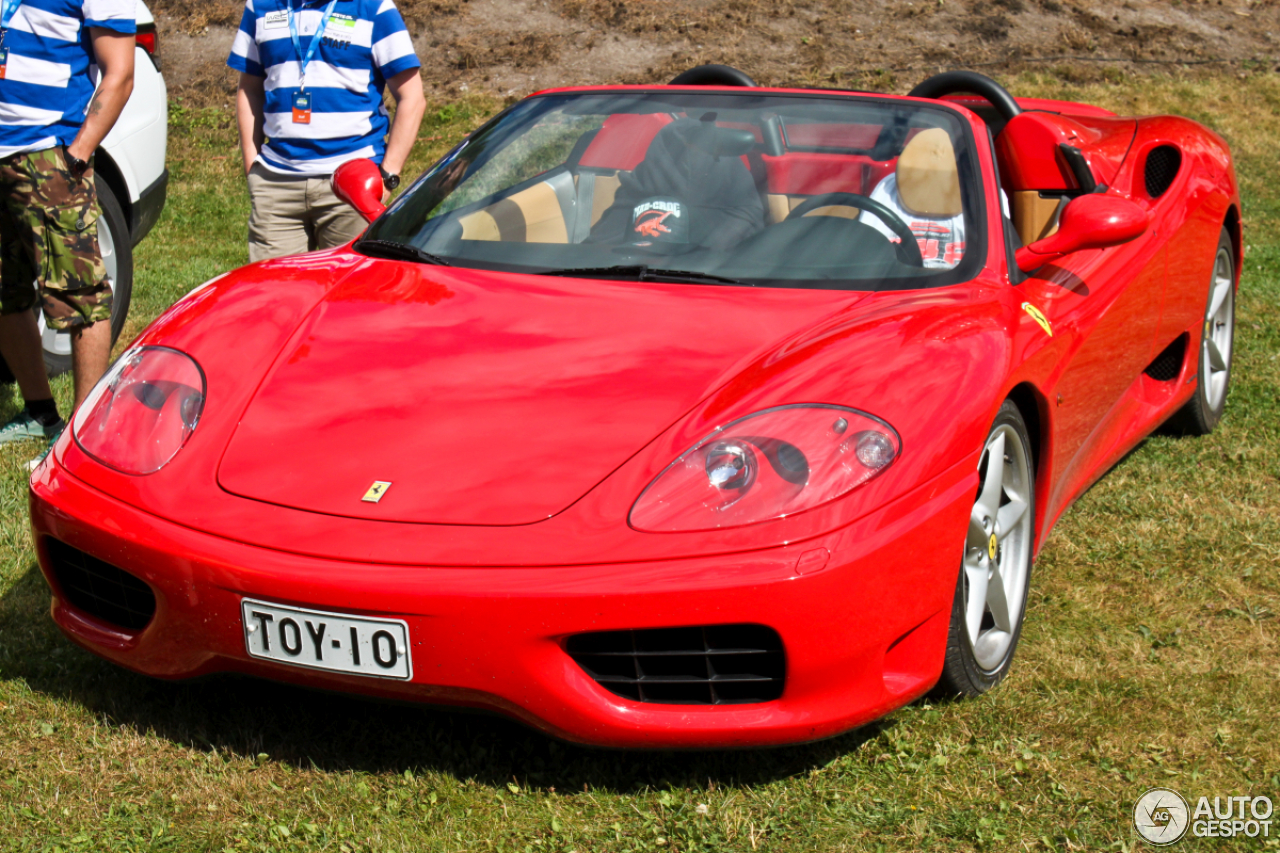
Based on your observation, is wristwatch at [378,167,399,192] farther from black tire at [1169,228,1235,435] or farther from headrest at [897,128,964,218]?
black tire at [1169,228,1235,435]

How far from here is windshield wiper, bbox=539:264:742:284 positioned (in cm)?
295

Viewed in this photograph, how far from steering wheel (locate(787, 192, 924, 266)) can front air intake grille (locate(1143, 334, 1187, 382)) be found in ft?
4.72

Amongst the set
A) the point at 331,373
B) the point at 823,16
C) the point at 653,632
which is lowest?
the point at 823,16

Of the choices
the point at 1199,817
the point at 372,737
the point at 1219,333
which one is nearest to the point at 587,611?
the point at 372,737

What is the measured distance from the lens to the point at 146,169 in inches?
216

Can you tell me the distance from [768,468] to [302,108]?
9.74 feet

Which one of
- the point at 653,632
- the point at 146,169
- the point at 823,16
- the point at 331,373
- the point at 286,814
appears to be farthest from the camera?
the point at 823,16

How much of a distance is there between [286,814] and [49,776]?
0.50 metres

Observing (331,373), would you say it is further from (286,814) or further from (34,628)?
(34,628)

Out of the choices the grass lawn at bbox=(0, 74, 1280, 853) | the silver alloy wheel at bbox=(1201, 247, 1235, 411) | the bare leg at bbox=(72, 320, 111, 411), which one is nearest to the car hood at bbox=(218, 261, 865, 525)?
the grass lawn at bbox=(0, 74, 1280, 853)

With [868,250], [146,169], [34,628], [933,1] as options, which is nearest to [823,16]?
[933,1]

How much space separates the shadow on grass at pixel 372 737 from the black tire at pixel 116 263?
259 cm

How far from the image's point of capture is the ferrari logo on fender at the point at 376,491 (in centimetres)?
228

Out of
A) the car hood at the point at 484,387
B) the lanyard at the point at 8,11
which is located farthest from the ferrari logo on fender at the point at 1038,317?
the lanyard at the point at 8,11
